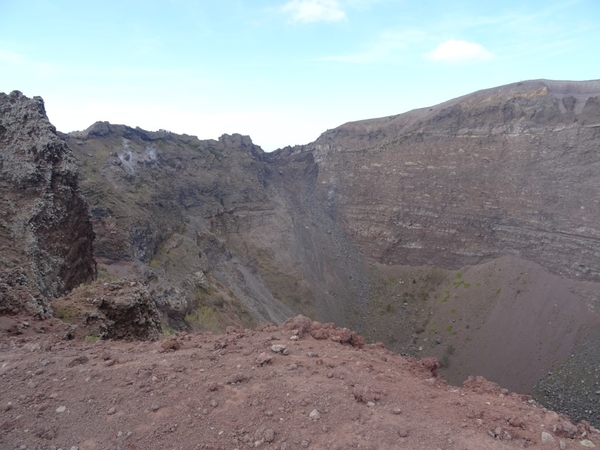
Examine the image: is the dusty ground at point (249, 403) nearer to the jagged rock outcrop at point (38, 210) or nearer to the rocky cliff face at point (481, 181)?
the jagged rock outcrop at point (38, 210)

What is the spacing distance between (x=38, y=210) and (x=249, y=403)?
924 centimetres

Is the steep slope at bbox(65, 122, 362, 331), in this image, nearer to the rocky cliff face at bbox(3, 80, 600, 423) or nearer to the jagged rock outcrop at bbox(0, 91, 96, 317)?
the rocky cliff face at bbox(3, 80, 600, 423)

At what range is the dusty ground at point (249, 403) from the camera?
520 cm

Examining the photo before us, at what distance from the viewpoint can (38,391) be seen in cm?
611

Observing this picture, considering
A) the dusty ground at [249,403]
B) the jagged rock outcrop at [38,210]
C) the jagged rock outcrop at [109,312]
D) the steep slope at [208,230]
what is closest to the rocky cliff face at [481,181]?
the steep slope at [208,230]

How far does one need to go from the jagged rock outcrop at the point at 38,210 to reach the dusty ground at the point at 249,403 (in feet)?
11.2

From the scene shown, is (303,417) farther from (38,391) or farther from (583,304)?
(583,304)

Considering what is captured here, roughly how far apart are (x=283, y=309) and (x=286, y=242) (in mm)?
7578

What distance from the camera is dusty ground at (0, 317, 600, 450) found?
5203 mm

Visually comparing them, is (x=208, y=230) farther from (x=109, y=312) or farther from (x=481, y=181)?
(x=109, y=312)

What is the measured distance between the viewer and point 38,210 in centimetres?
1183

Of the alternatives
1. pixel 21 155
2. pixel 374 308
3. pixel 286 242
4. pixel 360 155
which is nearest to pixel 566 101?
pixel 360 155

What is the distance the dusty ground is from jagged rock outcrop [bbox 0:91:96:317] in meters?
3.40

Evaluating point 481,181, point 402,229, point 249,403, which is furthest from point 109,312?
point 402,229
